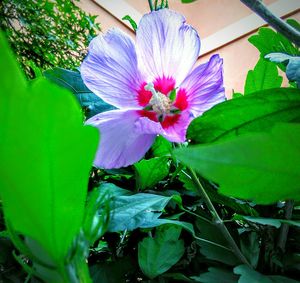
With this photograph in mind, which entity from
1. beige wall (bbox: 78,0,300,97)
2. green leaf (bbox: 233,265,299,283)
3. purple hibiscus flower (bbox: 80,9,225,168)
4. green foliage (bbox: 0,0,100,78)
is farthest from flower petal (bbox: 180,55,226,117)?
beige wall (bbox: 78,0,300,97)

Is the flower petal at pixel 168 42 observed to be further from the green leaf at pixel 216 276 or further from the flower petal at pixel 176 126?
the green leaf at pixel 216 276

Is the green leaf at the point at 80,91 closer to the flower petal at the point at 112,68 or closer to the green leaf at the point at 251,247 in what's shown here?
the flower petal at the point at 112,68

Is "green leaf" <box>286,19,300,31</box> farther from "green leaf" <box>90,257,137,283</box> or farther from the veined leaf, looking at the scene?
"green leaf" <box>90,257,137,283</box>

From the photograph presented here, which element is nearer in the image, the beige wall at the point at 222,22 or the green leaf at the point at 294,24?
the green leaf at the point at 294,24

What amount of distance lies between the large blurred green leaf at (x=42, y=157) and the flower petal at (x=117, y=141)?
0.30 feet

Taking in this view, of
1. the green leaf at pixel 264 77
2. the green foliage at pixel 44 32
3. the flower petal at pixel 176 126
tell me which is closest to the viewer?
the flower petal at pixel 176 126

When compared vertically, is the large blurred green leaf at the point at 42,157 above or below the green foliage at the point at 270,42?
above

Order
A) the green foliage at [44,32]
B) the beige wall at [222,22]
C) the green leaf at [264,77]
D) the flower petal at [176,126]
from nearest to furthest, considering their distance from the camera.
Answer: the flower petal at [176,126] < the green leaf at [264,77] < the green foliage at [44,32] < the beige wall at [222,22]

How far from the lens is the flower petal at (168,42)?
0.22 metres

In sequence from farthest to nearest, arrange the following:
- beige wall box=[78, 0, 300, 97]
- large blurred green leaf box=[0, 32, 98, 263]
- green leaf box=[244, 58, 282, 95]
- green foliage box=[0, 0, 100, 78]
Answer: beige wall box=[78, 0, 300, 97]
green foliage box=[0, 0, 100, 78]
green leaf box=[244, 58, 282, 95]
large blurred green leaf box=[0, 32, 98, 263]

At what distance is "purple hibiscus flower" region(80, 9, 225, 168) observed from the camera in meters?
0.21

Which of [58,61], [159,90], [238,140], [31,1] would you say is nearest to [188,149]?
[238,140]

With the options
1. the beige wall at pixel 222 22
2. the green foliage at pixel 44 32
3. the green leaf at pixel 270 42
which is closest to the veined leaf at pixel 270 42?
the green leaf at pixel 270 42

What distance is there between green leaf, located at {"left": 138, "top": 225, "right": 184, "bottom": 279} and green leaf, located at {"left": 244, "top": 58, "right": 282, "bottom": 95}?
0.15m
